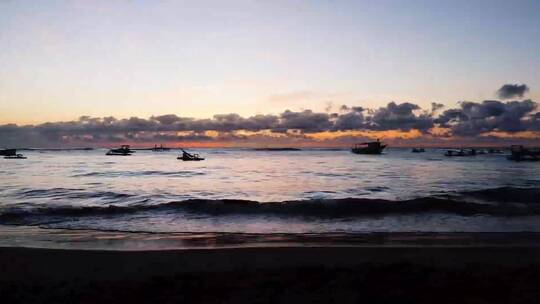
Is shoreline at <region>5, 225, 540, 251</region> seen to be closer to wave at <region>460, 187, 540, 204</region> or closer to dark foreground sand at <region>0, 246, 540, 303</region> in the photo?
dark foreground sand at <region>0, 246, 540, 303</region>

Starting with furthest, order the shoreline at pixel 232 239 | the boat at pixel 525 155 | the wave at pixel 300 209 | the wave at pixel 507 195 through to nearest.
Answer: the boat at pixel 525 155, the wave at pixel 507 195, the wave at pixel 300 209, the shoreline at pixel 232 239

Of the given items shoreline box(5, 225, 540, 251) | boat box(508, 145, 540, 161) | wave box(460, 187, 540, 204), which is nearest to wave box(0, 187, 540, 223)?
wave box(460, 187, 540, 204)

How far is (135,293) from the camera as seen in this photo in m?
7.20

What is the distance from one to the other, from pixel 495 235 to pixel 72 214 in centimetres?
1828

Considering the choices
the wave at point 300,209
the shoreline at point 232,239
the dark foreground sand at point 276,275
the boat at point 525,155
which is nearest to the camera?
the dark foreground sand at point 276,275

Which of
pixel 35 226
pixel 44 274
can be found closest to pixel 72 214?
pixel 35 226

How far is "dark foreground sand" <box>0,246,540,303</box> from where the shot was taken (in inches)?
273

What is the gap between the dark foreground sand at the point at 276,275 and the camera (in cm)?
695

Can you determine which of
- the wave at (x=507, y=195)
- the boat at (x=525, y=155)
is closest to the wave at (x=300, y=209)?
the wave at (x=507, y=195)

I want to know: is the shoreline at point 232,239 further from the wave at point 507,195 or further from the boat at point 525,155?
the boat at point 525,155

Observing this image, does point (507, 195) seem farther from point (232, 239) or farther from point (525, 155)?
point (525, 155)

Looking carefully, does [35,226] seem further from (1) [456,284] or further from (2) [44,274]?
(1) [456,284]

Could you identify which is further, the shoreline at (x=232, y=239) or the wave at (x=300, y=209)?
the wave at (x=300, y=209)

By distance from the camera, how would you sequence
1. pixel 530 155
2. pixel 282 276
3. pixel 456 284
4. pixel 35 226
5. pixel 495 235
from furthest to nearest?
pixel 530 155, pixel 35 226, pixel 495 235, pixel 282 276, pixel 456 284
